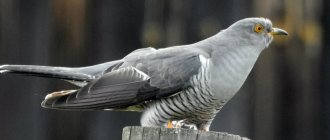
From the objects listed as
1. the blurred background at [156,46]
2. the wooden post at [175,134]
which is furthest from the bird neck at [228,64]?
the blurred background at [156,46]

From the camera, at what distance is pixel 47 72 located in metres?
7.89

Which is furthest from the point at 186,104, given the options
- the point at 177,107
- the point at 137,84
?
the point at 137,84

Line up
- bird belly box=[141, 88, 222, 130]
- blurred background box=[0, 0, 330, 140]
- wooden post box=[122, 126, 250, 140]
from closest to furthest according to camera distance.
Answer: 1. wooden post box=[122, 126, 250, 140]
2. bird belly box=[141, 88, 222, 130]
3. blurred background box=[0, 0, 330, 140]

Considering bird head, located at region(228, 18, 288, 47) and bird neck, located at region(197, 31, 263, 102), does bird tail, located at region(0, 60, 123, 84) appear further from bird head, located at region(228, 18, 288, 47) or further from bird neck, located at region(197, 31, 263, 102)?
bird head, located at region(228, 18, 288, 47)

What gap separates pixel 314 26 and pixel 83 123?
1587 millimetres

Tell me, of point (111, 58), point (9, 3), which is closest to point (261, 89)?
point (111, 58)

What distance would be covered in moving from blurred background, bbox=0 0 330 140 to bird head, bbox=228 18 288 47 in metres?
1.06

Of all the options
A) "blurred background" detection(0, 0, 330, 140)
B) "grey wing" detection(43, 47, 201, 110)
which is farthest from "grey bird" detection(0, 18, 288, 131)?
"blurred background" detection(0, 0, 330, 140)

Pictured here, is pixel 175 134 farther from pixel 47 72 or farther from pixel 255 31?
pixel 255 31

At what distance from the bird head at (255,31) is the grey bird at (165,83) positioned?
0.10 meters

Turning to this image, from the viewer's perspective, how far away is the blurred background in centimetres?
919

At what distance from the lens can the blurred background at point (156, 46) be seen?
919cm

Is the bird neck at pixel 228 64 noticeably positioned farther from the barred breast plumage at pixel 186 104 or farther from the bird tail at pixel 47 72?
the bird tail at pixel 47 72

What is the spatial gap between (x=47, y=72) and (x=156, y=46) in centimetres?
155
